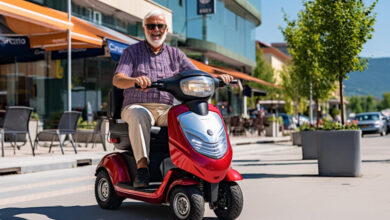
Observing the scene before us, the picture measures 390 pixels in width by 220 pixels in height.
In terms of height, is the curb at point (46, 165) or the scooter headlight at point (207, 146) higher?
the scooter headlight at point (207, 146)

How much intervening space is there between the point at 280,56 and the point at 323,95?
71904 mm

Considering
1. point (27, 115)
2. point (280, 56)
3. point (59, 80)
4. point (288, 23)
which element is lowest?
point (27, 115)

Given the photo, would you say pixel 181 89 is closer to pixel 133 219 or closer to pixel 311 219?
pixel 133 219

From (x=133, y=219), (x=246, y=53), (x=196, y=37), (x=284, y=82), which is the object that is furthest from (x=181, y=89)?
(x=284, y=82)

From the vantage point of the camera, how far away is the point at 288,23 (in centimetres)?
2339

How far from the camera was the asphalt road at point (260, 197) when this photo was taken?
17.3 feet

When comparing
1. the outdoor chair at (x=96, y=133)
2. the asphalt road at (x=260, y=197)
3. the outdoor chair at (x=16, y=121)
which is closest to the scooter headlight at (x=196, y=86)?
the asphalt road at (x=260, y=197)

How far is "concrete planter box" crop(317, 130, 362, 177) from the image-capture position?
838 centimetres

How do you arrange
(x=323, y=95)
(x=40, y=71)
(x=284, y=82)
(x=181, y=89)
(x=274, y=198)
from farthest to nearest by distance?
(x=284, y=82)
(x=323, y=95)
(x=40, y=71)
(x=274, y=198)
(x=181, y=89)

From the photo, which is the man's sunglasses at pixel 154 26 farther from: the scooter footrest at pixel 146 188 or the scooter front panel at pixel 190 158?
the scooter footrest at pixel 146 188

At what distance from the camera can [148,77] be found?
5176mm

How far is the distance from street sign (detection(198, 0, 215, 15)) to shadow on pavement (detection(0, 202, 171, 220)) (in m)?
25.6

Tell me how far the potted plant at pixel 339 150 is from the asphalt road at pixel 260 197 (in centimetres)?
24

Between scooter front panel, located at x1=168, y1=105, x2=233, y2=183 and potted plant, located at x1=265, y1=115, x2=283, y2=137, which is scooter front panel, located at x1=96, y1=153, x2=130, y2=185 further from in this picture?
potted plant, located at x1=265, y1=115, x2=283, y2=137
